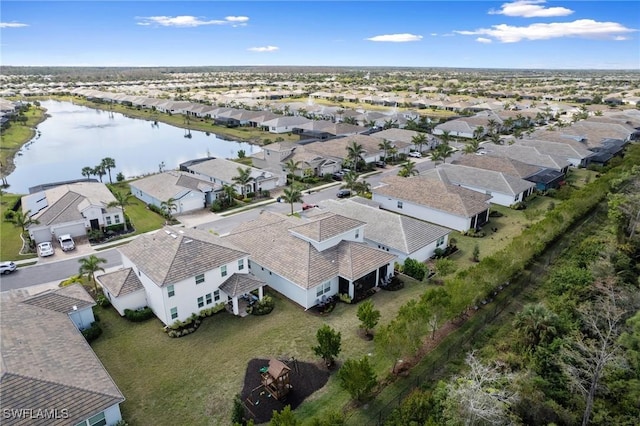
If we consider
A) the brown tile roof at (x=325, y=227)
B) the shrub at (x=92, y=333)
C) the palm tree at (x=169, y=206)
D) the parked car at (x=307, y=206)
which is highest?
the brown tile roof at (x=325, y=227)

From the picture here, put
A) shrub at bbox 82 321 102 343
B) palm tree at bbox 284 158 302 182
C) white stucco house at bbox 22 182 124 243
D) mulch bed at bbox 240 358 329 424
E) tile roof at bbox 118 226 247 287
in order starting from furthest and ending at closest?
palm tree at bbox 284 158 302 182, white stucco house at bbox 22 182 124 243, tile roof at bbox 118 226 247 287, shrub at bbox 82 321 102 343, mulch bed at bbox 240 358 329 424

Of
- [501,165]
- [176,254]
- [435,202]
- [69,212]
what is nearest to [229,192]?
[69,212]

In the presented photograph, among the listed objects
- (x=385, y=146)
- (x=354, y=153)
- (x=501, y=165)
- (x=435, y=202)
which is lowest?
(x=435, y=202)

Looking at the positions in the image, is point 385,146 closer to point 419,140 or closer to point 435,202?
point 419,140

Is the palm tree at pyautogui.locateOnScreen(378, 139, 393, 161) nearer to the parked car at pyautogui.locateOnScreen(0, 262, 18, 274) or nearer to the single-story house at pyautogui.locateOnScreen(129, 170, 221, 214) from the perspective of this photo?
the single-story house at pyautogui.locateOnScreen(129, 170, 221, 214)

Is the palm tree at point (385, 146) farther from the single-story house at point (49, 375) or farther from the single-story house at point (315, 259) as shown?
the single-story house at point (49, 375)

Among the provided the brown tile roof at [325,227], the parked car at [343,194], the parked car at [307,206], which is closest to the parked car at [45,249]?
the brown tile roof at [325,227]

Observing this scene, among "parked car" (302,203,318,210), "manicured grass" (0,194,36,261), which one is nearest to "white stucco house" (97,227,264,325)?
"manicured grass" (0,194,36,261)
